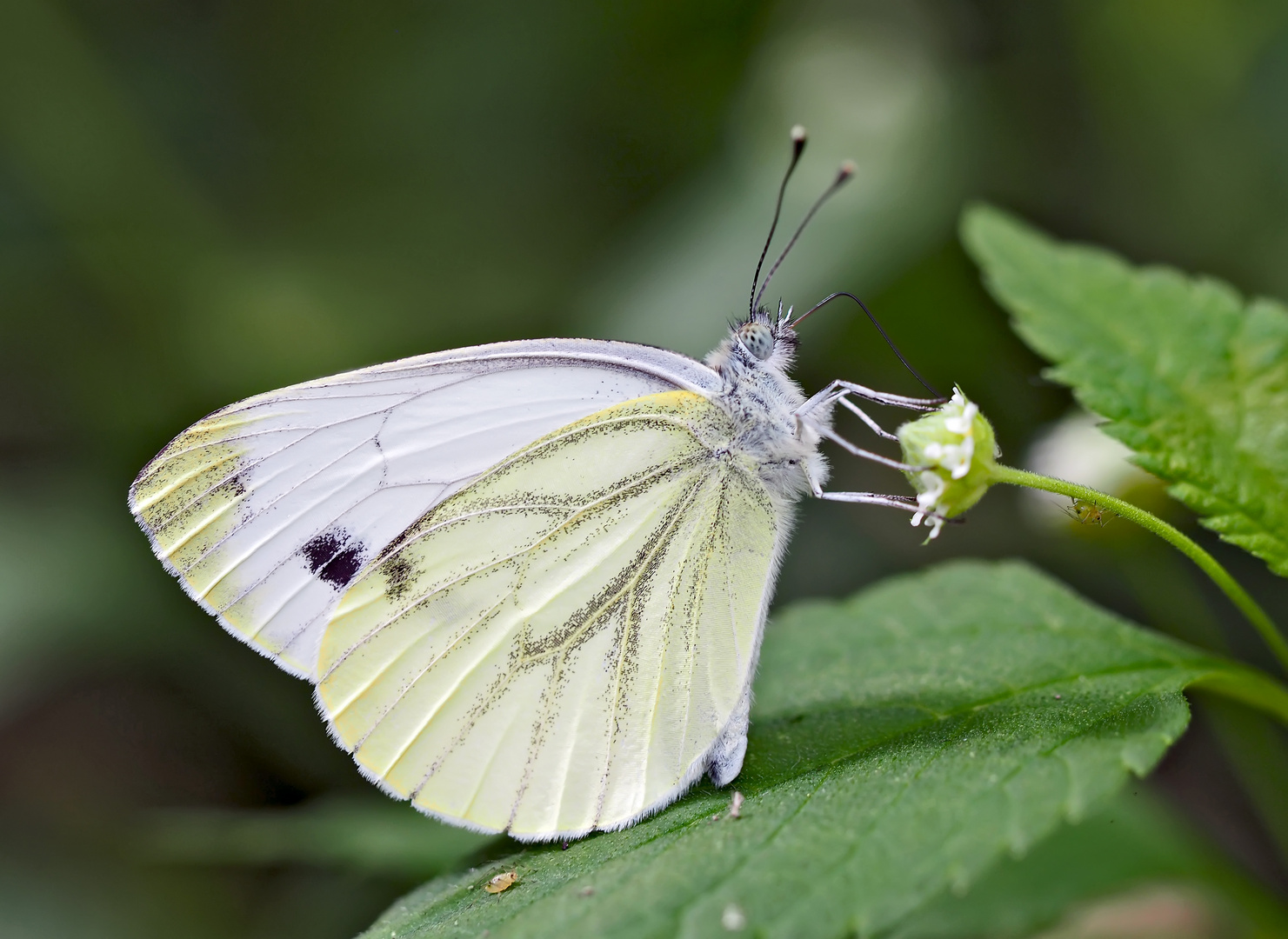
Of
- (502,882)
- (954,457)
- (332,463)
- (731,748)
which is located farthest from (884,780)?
(332,463)

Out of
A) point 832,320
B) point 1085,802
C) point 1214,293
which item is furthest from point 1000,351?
point 1085,802

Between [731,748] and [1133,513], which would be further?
[731,748]

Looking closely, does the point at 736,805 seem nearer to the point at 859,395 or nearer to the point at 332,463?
the point at 859,395

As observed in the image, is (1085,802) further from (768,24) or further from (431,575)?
(768,24)

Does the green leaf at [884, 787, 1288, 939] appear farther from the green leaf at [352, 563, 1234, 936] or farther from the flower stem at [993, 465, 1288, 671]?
the flower stem at [993, 465, 1288, 671]

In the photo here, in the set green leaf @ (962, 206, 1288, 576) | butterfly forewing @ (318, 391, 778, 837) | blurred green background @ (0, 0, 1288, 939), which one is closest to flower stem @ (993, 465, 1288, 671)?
green leaf @ (962, 206, 1288, 576)
